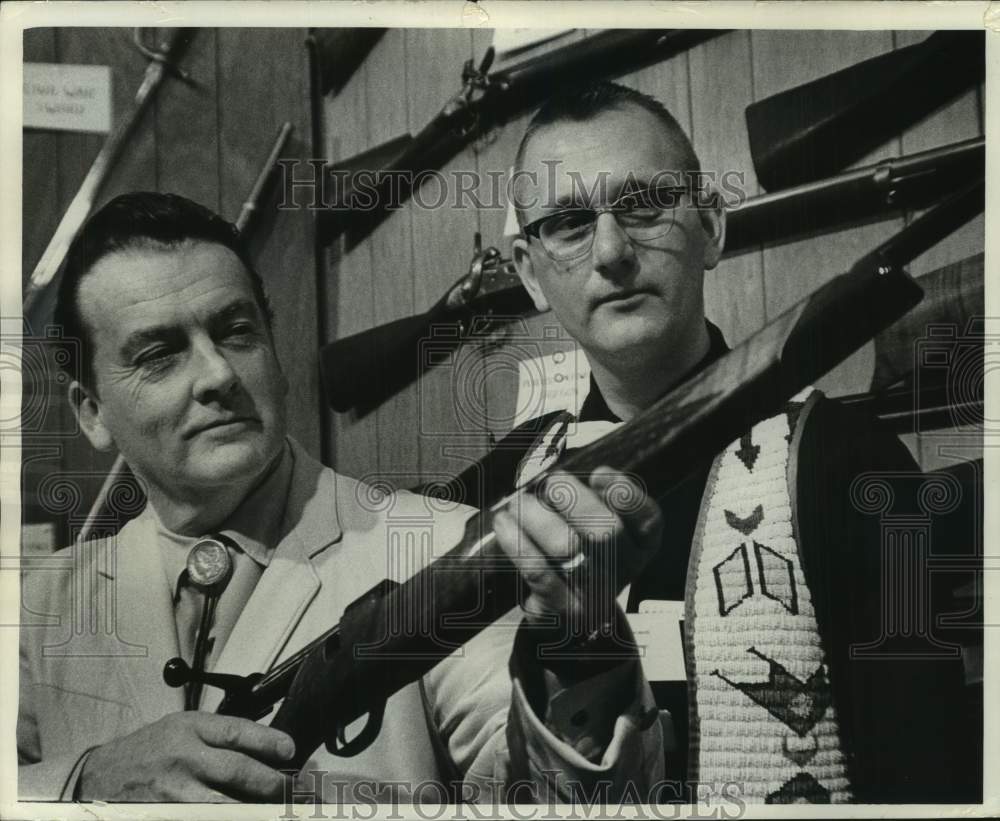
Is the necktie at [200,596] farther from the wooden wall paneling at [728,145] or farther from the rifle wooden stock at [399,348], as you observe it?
the wooden wall paneling at [728,145]

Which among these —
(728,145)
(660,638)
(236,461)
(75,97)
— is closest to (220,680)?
(236,461)

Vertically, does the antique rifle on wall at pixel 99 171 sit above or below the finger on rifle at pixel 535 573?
above

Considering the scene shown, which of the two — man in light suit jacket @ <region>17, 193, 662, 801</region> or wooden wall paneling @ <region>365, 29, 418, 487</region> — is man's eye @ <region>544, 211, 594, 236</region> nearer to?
wooden wall paneling @ <region>365, 29, 418, 487</region>

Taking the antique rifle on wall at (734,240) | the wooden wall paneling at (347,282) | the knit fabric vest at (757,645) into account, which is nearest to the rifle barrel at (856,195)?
the antique rifle on wall at (734,240)

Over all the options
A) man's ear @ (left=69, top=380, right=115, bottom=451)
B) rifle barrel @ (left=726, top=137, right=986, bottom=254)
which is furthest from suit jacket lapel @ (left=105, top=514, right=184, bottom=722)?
rifle barrel @ (left=726, top=137, right=986, bottom=254)

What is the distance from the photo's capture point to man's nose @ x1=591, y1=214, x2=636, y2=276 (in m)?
2.80

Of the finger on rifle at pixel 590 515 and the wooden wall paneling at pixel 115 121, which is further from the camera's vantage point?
the wooden wall paneling at pixel 115 121

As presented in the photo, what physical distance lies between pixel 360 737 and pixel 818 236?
5.57 feet

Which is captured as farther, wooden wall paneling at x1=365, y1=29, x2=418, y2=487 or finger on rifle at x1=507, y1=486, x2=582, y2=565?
wooden wall paneling at x1=365, y1=29, x2=418, y2=487

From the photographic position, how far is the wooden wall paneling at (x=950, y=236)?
9.34 feet

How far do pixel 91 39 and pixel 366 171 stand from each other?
0.80m

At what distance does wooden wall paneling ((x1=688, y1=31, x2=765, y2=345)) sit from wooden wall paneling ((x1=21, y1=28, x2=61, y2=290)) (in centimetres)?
165

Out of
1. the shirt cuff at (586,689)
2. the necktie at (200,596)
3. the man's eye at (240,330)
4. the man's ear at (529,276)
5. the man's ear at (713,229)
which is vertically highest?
the man's ear at (713,229)

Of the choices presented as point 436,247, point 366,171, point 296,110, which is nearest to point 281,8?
point 296,110
